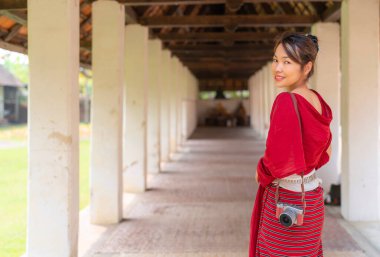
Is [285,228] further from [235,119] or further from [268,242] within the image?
[235,119]

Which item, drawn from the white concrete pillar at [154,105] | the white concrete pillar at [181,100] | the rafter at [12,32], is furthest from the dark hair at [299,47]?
the white concrete pillar at [181,100]

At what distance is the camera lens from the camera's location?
2.03m

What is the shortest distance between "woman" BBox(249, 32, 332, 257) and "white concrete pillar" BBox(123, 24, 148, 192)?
5.94 m

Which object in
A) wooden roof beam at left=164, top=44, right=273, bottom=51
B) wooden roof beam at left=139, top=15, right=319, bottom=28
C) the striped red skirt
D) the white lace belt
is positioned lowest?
the striped red skirt

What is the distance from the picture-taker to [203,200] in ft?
24.7

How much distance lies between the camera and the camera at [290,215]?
2029mm

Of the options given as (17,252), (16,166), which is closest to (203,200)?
(17,252)

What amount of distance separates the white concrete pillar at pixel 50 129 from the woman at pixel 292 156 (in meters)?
2.46

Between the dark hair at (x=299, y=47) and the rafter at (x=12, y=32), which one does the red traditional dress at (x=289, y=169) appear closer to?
the dark hair at (x=299, y=47)

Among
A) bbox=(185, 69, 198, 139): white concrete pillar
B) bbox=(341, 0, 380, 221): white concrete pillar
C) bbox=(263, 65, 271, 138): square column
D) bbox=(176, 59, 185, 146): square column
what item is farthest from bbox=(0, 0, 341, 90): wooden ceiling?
bbox=(185, 69, 198, 139): white concrete pillar

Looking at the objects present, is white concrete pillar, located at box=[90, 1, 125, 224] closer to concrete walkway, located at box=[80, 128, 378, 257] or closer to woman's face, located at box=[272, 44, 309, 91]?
concrete walkway, located at box=[80, 128, 378, 257]

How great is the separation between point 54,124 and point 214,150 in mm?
11319

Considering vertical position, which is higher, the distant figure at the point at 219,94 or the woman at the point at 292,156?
the distant figure at the point at 219,94

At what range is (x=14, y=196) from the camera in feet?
27.8
